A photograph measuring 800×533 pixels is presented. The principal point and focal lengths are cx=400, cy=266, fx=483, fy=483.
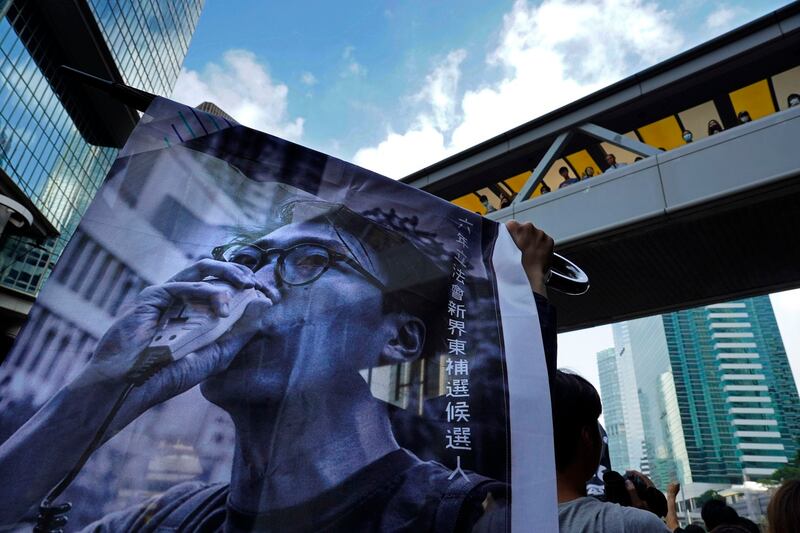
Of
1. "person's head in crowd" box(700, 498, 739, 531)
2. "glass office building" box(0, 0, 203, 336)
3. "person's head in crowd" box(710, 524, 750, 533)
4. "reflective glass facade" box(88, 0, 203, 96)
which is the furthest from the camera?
"reflective glass facade" box(88, 0, 203, 96)

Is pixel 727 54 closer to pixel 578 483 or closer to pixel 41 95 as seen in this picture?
pixel 578 483

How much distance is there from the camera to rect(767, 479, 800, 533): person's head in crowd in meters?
1.86

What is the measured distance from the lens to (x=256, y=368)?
1005mm

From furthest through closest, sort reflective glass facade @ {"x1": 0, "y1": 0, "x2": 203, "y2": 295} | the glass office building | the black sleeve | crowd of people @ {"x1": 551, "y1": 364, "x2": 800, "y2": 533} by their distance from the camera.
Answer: reflective glass facade @ {"x1": 0, "y1": 0, "x2": 203, "y2": 295} → the glass office building → crowd of people @ {"x1": 551, "y1": 364, "x2": 800, "y2": 533} → the black sleeve

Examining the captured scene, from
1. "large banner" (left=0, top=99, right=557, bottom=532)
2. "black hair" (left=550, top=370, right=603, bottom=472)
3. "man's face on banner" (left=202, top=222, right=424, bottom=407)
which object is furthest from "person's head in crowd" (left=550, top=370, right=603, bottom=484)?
"man's face on banner" (left=202, top=222, right=424, bottom=407)

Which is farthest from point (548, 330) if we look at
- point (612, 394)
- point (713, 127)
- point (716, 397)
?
point (612, 394)

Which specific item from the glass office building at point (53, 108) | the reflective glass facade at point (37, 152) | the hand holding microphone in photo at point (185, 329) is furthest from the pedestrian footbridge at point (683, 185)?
the reflective glass facade at point (37, 152)

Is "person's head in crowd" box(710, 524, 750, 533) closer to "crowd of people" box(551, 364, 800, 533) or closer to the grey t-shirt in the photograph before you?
"crowd of people" box(551, 364, 800, 533)

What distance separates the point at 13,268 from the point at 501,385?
77.7 feet

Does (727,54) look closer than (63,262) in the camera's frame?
No

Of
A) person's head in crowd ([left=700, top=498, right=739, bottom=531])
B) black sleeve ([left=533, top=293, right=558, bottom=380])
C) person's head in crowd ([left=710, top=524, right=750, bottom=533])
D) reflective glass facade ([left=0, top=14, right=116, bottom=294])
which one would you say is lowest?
person's head in crowd ([left=710, top=524, right=750, bottom=533])

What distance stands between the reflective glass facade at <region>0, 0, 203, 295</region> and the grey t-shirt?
69.0 ft

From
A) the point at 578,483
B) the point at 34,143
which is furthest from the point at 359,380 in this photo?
the point at 34,143

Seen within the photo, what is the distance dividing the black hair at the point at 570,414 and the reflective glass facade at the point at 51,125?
2095 cm
